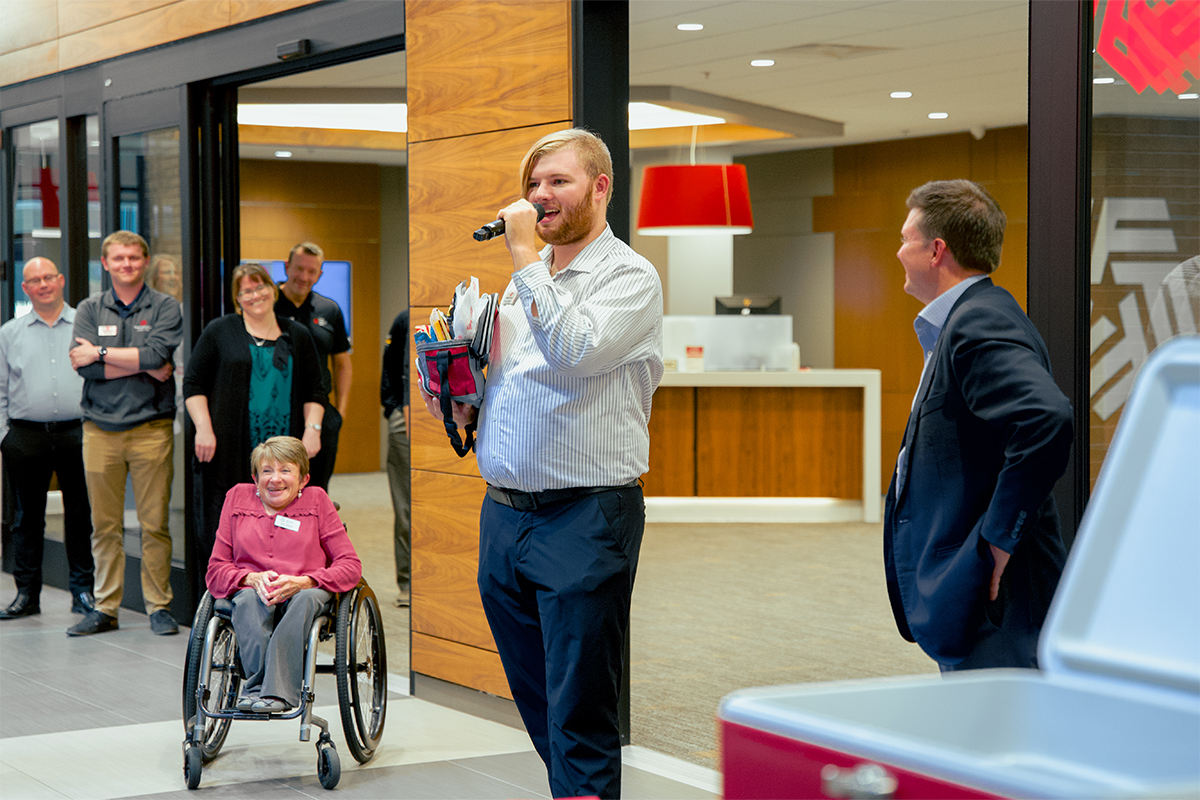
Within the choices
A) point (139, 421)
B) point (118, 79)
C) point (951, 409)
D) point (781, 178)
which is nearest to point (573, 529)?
point (951, 409)

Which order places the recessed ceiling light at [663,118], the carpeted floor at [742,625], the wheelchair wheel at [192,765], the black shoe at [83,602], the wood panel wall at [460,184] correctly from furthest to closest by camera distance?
1. the recessed ceiling light at [663,118]
2. the black shoe at [83,602]
3. the carpeted floor at [742,625]
4. the wood panel wall at [460,184]
5. the wheelchair wheel at [192,765]

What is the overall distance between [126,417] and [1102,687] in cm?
503

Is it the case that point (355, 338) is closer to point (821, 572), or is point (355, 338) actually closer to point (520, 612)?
point (821, 572)

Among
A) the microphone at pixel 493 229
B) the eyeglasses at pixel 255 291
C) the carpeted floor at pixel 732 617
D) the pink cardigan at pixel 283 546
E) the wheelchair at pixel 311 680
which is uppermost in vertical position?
the microphone at pixel 493 229

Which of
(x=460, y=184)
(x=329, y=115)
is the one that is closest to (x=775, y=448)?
(x=329, y=115)

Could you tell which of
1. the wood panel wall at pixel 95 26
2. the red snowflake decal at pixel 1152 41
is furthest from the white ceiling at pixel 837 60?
the red snowflake decal at pixel 1152 41

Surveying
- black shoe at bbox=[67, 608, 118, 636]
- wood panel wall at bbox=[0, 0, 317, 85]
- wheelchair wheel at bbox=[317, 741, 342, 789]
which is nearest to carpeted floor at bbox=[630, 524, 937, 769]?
wheelchair wheel at bbox=[317, 741, 342, 789]

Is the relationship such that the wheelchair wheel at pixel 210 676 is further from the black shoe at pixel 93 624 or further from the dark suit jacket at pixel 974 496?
the black shoe at pixel 93 624

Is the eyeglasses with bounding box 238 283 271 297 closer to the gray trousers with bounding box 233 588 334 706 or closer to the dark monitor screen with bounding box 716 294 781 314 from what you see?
the gray trousers with bounding box 233 588 334 706

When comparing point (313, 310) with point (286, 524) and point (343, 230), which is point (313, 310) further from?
point (343, 230)

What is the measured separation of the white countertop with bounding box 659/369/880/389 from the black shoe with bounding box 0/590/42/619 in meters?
4.79

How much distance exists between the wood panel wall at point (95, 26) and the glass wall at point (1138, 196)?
3.23 metres

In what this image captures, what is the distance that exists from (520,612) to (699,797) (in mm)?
1120

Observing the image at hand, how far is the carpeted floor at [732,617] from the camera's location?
4.55 metres
